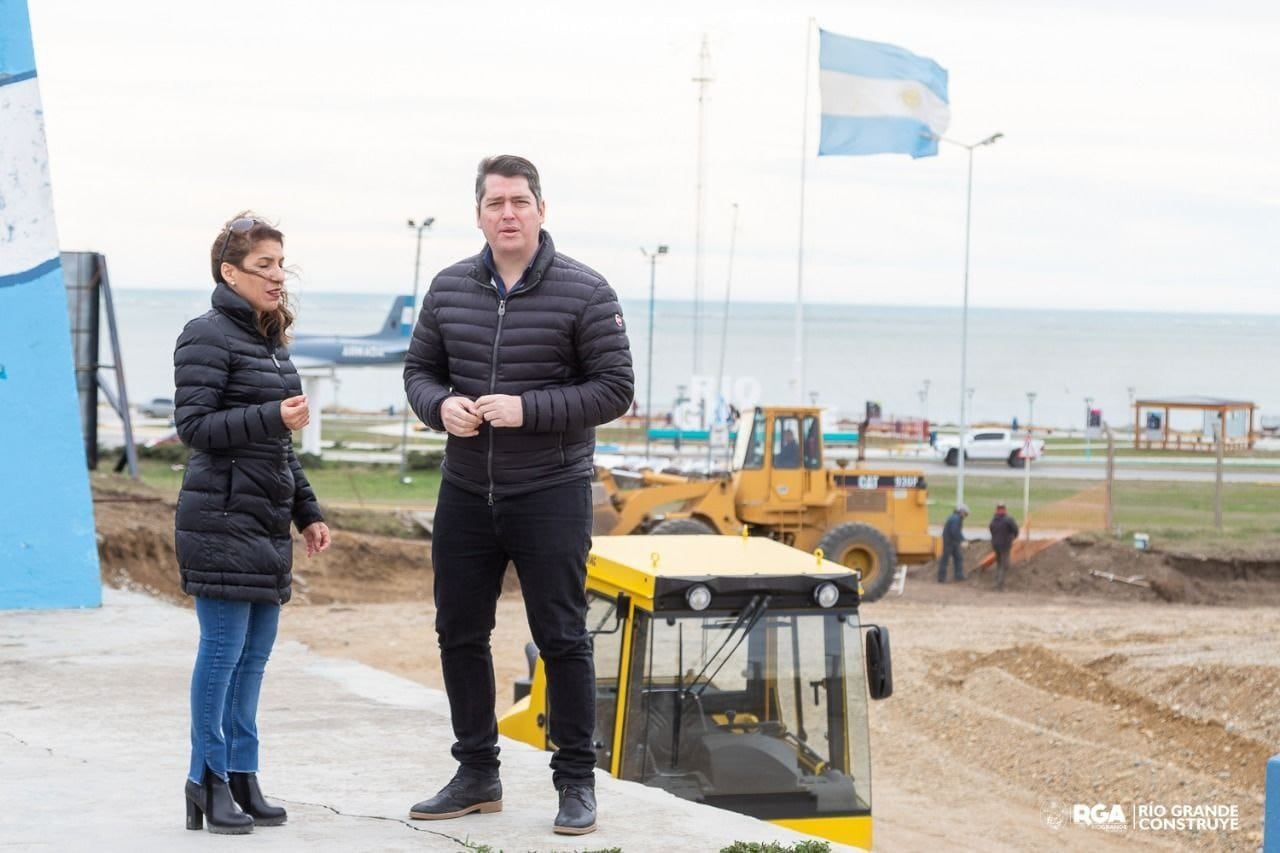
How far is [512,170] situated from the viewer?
15.9 ft

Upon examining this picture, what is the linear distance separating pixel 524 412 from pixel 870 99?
25808 mm

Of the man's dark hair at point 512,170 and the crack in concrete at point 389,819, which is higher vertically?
the man's dark hair at point 512,170

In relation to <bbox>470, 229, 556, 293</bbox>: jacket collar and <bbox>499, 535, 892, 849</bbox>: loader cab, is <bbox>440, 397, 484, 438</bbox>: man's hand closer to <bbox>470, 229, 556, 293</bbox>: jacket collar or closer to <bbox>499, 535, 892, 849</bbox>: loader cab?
<bbox>470, 229, 556, 293</bbox>: jacket collar

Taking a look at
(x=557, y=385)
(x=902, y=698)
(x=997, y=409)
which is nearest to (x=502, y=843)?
(x=557, y=385)

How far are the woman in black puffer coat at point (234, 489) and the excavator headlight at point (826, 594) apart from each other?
2.61 meters

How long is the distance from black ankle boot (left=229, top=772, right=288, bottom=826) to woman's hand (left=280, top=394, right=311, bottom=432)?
1165 millimetres

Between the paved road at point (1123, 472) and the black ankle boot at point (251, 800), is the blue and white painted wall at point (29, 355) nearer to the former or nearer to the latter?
the black ankle boot at point (251, 800)

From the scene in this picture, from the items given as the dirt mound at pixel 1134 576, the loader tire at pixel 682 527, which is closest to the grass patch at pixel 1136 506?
the dirt mound at pixel 1134 576

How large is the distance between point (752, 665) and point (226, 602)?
2752 millimetres

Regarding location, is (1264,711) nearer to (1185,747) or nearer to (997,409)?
(1185,747)

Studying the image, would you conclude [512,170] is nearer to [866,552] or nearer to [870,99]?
[866,552]

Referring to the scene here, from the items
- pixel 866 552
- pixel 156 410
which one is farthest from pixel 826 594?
pixel 156 410

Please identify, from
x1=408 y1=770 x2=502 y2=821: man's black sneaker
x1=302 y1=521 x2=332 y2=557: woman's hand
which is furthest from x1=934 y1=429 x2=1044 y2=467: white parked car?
x1=302 y1=521 x2=332 y2=557: woman's hand

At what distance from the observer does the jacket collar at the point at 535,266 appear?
190 inches
